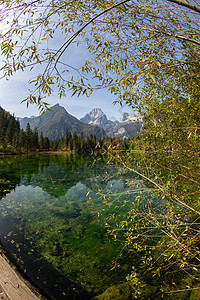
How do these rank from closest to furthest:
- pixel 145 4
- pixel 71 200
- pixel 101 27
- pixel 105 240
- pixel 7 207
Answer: pixel 145 4
pixel 101 27
pixel 105 240
pixel 7 207
pixel 71 200

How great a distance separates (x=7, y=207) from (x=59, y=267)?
23.9 feet

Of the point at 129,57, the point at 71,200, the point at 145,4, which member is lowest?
the point at 71,200

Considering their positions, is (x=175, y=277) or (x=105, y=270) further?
(x=105, y=270)

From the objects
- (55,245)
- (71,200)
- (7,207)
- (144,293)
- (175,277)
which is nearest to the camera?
(144,293)

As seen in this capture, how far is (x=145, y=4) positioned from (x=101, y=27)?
3.39ft

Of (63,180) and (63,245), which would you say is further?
(63,180)

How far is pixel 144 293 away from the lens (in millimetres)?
4098

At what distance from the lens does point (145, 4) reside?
2713 millimetres

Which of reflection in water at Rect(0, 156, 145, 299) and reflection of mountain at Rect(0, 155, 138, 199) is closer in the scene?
reflection in water at Rect(0, 156, 145, 299)

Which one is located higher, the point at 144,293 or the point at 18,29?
the point at 18,29

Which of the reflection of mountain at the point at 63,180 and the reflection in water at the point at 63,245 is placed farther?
the reflection of mountain at the point at 63,180

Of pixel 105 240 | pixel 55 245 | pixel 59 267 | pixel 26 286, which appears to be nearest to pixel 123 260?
pixel 105 240

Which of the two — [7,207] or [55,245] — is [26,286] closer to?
[55,245]

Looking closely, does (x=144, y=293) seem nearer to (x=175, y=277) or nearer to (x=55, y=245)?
(x=175, y=277)
